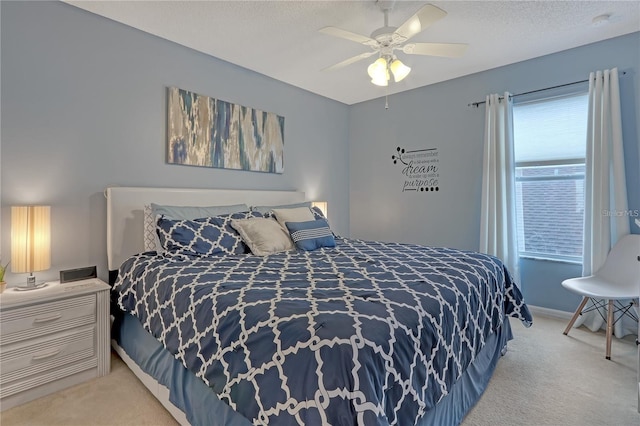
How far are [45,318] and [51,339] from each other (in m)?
0.14

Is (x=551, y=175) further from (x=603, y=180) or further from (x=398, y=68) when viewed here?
(x=398, y=68)

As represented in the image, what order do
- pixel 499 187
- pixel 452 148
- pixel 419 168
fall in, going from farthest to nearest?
pixel 419 168 → pixel 452 148 → pixel 499 187

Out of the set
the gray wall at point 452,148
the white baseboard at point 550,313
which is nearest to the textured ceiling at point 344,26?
the gray wall at point 452,148

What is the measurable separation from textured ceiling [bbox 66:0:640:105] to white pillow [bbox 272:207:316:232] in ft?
4.89

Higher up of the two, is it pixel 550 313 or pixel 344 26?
pixel 344 26

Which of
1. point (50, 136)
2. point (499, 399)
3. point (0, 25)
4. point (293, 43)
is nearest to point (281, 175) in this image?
point (293, 43)

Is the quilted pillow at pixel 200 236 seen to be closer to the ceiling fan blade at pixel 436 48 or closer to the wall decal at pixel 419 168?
the ceiling fan blade at pixel 436 48

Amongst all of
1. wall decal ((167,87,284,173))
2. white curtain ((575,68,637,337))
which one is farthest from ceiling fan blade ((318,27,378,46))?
white curtain ((575,68,637,337))

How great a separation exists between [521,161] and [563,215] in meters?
0.66

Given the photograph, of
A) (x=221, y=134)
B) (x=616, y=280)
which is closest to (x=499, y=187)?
(x=616, y=280)

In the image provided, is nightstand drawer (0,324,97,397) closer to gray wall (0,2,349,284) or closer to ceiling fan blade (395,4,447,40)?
gray wall (0,2,349,284)

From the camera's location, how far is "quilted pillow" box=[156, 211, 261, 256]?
7.50 ft

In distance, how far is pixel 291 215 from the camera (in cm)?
298

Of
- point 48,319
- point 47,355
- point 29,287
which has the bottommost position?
point 47,355
